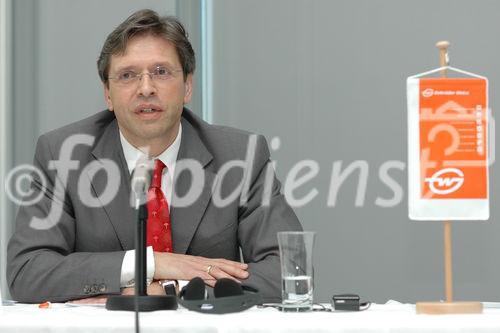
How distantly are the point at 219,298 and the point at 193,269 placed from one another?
71cm

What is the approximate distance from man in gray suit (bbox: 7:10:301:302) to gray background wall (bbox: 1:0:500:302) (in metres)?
0.98

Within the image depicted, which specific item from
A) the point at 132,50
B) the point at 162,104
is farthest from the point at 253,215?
the point at 132,50

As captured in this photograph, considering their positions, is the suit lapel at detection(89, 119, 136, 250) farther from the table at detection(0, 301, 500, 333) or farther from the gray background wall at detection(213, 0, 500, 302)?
the gray background wall at detection(213, 0, 500, 302)

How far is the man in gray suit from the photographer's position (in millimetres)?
2451

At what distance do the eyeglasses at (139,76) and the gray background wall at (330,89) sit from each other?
1139 mm

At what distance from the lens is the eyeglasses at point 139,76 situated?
2539 mm

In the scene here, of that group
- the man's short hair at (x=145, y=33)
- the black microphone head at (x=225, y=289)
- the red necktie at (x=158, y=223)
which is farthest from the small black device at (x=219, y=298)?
the man's short hair at (x=145, y=33)

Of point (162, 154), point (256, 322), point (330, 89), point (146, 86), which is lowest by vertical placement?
point (256, 322)

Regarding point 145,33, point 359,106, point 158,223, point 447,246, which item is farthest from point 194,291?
point 359,106

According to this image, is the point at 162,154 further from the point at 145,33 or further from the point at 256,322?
the point at 256,322

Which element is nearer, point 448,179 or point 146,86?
point 448,179

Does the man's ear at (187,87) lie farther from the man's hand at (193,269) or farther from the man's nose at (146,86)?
the man's hand at (193,269)

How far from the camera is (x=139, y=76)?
2537mm

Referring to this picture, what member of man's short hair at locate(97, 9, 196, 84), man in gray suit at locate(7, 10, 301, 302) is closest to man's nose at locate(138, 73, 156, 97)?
man in gray suit at locate(7, 10, 301, 302)
